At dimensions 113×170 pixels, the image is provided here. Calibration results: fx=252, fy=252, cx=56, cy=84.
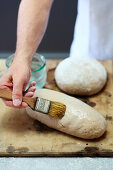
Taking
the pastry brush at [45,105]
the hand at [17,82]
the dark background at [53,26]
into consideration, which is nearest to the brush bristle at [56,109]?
the pastry brush at [45,105]

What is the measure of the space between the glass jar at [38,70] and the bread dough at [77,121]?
0.20m

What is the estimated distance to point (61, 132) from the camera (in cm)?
119

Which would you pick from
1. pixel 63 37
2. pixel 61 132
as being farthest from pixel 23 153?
pixel 63 37

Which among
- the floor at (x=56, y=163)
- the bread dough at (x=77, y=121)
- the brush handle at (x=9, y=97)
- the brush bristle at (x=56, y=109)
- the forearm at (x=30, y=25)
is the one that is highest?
the forearm at (x=30, y=25)

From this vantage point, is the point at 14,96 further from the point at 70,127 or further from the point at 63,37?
the point at 63,37

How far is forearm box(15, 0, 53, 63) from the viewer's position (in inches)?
45.5

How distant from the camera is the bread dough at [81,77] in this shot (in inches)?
52.1

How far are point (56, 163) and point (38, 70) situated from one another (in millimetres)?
476

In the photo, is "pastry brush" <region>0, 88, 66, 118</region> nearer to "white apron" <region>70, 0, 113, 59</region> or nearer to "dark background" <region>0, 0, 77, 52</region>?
"white apron" <region>70, 0, 113, 59</region>

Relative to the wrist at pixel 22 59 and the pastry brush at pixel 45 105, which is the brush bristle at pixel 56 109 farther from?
the wrist at pixel 22 59

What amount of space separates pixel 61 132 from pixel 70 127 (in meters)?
0.07

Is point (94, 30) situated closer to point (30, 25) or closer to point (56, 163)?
point (30, 25)

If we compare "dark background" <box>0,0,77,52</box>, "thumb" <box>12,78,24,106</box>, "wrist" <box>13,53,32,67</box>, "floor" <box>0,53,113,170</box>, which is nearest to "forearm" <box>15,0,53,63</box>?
"wrist" <box>13,53,32,67</box>

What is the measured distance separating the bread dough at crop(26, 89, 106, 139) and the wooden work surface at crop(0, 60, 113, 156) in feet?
0.12
